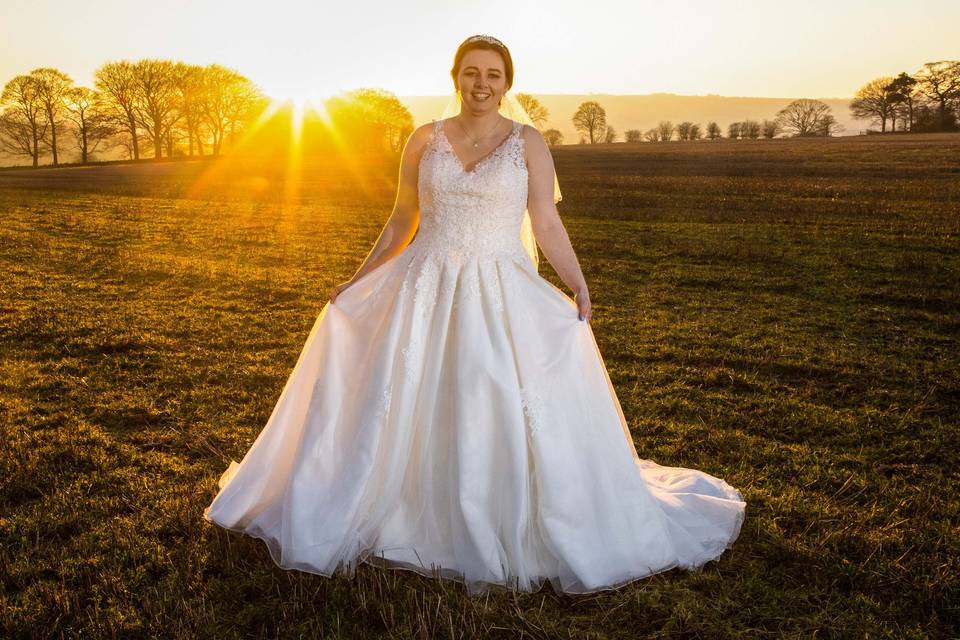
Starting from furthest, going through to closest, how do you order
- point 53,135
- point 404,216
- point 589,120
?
point 589,120
point 53,135
point 404,216

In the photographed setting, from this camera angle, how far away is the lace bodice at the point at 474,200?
4660 mm

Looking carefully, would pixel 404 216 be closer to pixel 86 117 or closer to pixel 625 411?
pixel 625 411

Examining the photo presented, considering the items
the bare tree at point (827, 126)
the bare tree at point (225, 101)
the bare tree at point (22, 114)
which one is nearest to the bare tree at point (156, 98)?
the bare tree at point (225, 101)

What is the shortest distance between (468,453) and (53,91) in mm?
83001

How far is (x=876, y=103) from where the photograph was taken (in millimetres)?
95188

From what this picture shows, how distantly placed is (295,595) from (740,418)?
16.3ft

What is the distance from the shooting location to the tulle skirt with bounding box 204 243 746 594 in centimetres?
423

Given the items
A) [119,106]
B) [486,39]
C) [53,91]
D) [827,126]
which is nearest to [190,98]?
[119,106]

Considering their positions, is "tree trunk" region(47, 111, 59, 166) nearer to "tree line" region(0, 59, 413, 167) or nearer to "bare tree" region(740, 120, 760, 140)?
"tree line" region(0, 59, 413, 167)

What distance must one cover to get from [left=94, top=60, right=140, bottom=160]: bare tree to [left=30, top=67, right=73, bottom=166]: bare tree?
128 inches

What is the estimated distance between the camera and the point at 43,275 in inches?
577

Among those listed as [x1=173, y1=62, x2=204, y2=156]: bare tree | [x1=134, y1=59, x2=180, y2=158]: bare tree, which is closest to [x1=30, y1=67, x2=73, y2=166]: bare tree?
[x1=134, y1=59, x2=180, y2=158]: bare tree

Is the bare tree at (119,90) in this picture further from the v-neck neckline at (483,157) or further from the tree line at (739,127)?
the v-neck neckline at (483,157)

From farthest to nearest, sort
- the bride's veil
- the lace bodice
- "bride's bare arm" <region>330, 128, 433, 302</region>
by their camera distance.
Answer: the bride's veil, "bride's bare arm" <region>330, 128, 433, 302</region>, the lace bodice
